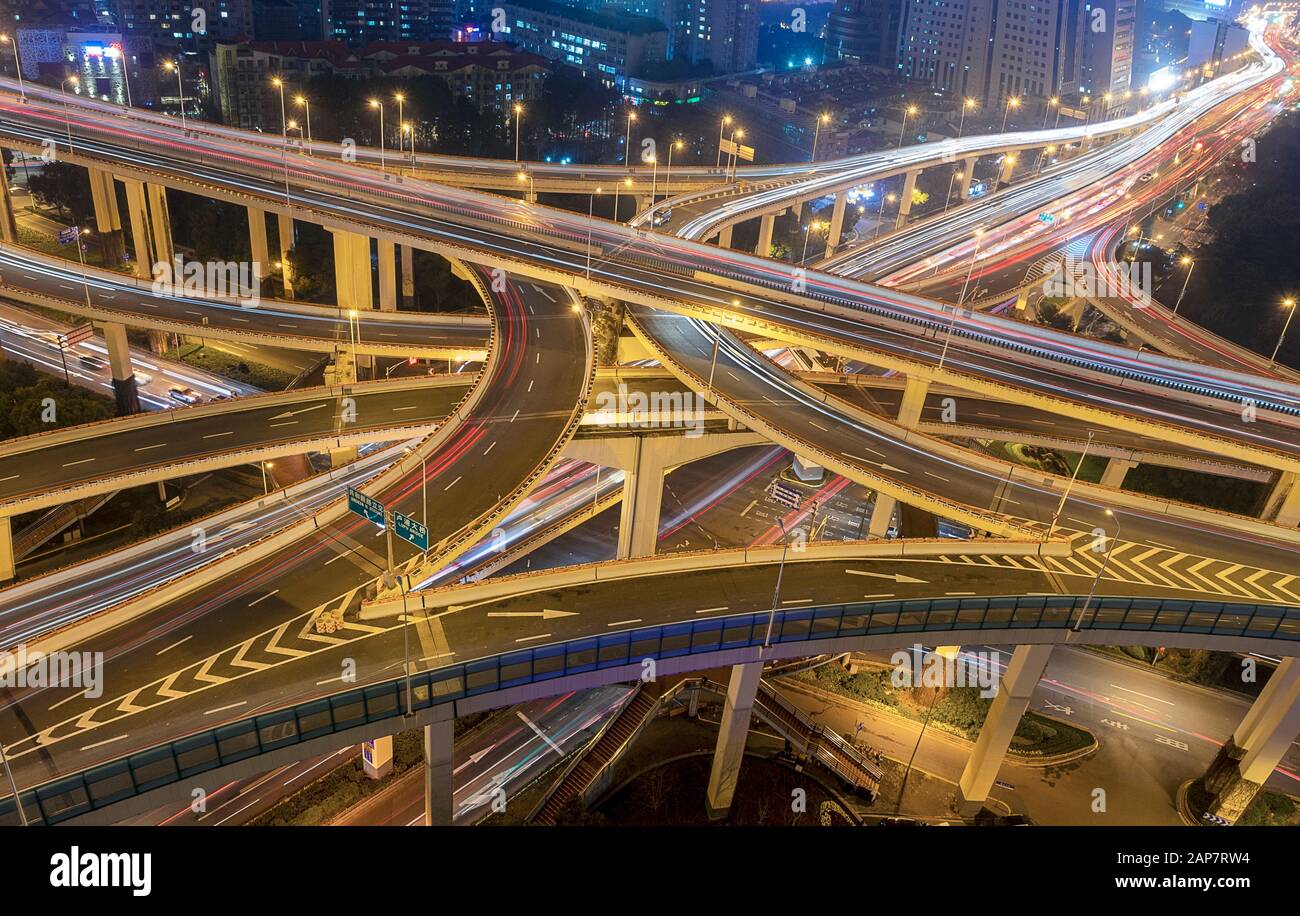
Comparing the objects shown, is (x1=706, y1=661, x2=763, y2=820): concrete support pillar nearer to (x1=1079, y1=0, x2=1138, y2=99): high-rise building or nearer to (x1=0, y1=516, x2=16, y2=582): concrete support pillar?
(x1=0, y1=516, x2=16, y2=582): concrete support pillar

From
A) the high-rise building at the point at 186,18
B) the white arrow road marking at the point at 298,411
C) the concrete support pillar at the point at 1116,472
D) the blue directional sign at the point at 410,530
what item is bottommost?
the concrete support pillar at the point at 1116,472

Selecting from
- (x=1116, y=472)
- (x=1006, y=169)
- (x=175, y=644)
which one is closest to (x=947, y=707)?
(x=1116, y=472)

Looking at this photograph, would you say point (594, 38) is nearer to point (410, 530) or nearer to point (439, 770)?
point (410, 530)

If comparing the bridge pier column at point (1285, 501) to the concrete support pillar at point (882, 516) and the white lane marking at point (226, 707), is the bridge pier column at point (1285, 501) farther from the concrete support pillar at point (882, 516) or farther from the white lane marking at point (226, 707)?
the white lane marking at point (226, 707)

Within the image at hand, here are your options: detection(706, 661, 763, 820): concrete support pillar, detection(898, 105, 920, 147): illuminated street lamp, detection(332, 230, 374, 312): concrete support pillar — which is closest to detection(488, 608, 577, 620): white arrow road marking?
detection(706, 661, 763, 820): concrete support pillar

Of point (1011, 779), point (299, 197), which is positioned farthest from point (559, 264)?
point (1011, 779)

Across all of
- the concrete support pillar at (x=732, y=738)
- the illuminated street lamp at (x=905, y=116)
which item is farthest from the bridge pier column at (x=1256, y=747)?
the illuminated street lamp at (x=905, y=116)
